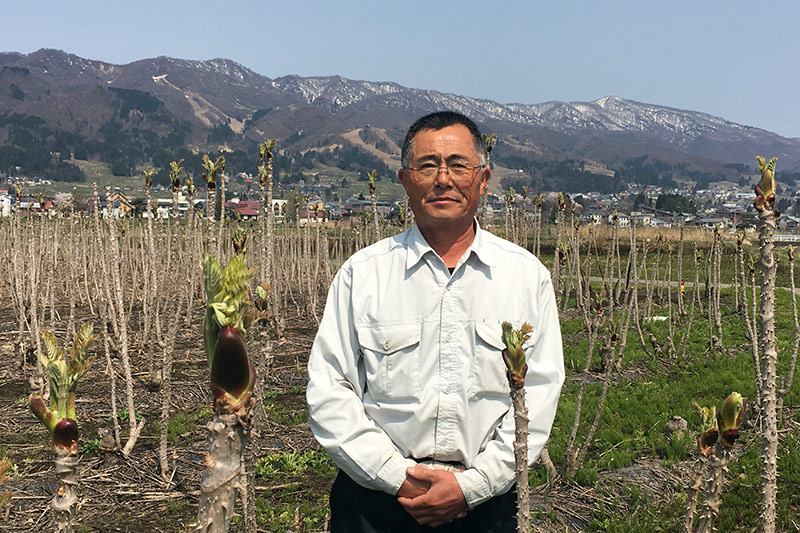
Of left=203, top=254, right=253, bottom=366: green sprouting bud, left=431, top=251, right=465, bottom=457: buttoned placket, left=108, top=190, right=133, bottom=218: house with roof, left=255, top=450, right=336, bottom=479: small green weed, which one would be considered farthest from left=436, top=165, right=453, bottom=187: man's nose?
left=255, top=450, right=336, bottom=479: small green weed

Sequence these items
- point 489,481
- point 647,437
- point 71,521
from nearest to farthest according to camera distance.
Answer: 1. point 71,521
2. point 489,481
3. point 647,437

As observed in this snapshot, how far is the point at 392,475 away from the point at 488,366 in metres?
0.52

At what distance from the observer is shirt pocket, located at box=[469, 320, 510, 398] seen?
2.10m

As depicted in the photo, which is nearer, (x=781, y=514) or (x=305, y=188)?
(x=781, y=514)

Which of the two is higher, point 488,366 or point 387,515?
A: point 488,366

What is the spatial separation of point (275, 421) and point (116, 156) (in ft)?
697

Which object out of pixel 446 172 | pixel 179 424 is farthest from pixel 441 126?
pixel 179 424

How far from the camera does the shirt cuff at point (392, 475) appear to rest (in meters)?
2.00

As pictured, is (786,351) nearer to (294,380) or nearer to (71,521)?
(294,380)

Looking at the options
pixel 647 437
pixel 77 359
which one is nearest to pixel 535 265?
pixel 77 359

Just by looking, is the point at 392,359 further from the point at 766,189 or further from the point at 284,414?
the point at 284,414

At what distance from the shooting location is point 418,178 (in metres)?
2.18

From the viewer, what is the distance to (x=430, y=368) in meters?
2.12

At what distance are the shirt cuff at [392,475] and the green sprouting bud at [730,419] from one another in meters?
1.03
